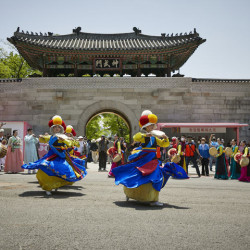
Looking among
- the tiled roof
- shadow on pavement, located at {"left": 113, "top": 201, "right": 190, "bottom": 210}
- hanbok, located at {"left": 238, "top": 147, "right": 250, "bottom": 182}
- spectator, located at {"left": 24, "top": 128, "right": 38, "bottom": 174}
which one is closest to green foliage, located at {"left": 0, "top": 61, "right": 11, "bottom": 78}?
the tiled roof

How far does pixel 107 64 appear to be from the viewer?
22469 mm

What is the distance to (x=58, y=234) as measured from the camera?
385cm

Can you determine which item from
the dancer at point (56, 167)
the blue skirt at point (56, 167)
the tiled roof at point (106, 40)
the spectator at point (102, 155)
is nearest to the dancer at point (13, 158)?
the spectator at point (102, 155)

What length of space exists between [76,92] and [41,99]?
2.25 metres

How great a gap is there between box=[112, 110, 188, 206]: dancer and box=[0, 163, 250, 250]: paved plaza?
0.83ft

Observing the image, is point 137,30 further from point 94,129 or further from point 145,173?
point 145,173

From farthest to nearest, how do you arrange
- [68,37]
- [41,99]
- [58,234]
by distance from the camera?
1. [68,37]
2. [41,99]
3. [58,234]

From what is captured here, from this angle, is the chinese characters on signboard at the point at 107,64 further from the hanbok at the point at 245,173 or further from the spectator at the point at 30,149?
the hanbok at the point at 245,173

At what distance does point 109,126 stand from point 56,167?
32296mm

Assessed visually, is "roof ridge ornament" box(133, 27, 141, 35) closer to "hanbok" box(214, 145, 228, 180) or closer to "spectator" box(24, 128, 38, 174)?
"spectator" box(24, 128, 38, 174)

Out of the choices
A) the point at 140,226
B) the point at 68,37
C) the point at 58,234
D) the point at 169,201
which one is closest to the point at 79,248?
the point at 58,234

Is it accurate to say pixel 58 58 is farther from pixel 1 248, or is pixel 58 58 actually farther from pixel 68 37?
pixel 1 248

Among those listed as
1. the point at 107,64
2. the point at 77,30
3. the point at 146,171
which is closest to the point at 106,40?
the point at 77,30

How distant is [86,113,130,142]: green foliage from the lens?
38.2 metres
